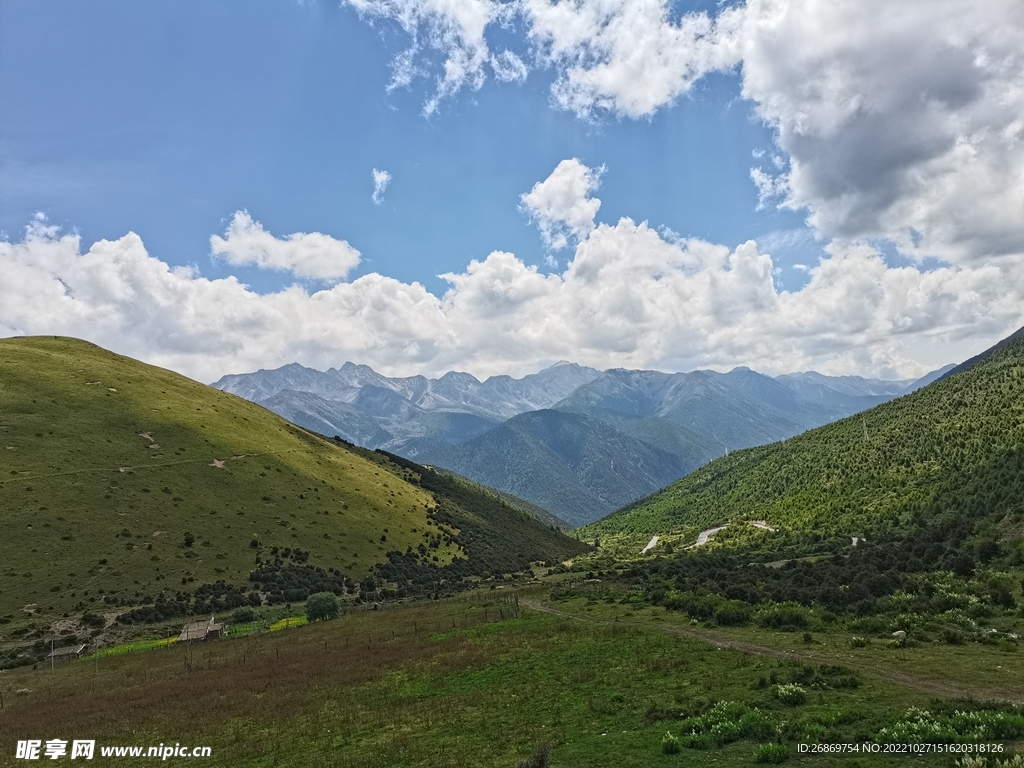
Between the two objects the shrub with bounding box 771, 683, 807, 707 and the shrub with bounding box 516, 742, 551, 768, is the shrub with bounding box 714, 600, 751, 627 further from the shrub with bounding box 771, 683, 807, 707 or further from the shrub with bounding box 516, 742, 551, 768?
the shrub with bounding box 516, 742, 551, 768

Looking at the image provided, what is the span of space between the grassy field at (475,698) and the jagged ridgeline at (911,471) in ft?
129

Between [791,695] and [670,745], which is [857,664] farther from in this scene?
[670,745]

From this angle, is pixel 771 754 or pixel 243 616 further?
pixel 243 616

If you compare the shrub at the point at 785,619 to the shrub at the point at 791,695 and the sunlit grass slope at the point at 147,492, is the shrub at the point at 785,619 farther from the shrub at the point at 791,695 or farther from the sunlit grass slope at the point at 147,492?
the sunlit grass slope at the point at 147,492

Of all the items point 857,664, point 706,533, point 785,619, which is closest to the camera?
point 857,664

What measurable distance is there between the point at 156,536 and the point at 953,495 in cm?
12019

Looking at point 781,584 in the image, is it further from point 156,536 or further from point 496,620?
point 156,536

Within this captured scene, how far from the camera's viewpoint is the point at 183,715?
3231cm

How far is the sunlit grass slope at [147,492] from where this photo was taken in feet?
258

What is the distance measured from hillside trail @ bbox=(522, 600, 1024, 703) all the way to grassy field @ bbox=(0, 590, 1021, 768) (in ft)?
1.40

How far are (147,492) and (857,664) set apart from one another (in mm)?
110790

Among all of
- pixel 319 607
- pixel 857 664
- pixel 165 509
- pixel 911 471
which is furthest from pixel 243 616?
pixel 911 471

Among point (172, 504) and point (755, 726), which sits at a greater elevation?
point (172, 504)

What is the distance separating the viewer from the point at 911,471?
88688 mm
